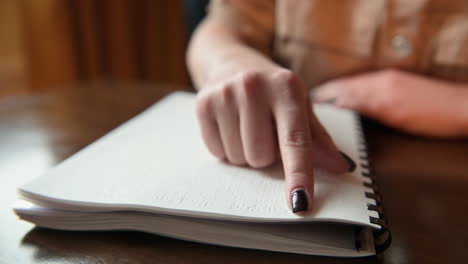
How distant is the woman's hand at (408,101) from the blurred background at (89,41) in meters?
0.46

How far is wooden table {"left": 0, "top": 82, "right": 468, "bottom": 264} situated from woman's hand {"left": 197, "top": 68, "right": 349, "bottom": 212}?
0.29 feet

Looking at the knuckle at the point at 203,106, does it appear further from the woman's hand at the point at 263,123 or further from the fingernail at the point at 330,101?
the fingernail at the point at 330,101

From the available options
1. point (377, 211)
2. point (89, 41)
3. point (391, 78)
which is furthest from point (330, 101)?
point (89, 41)

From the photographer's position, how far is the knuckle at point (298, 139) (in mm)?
363

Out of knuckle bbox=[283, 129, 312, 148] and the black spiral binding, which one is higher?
knuckle bbox=[283, 129, 312, 148]

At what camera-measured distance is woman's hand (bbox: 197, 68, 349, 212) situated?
0.37 meters

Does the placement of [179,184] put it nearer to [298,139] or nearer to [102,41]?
[298,139]

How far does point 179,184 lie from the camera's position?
1.15 feet

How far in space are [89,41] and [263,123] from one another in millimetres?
1152

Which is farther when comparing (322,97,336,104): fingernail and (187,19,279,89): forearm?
(322,97,336,104): fingernail

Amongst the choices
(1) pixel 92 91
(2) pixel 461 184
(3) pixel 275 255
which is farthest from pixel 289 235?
(1) pixel 92 91

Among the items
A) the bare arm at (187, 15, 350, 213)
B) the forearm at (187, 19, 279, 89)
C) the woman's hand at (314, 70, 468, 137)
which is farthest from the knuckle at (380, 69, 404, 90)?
the bare arm at (187, 15, 350, 213)

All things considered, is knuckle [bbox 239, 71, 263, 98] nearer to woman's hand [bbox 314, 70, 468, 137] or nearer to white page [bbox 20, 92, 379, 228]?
white page [bbox 20, 92, 379, 228]

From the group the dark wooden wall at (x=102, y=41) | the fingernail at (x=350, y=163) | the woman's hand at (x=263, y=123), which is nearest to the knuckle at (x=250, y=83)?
the woman's hand at (x=263, y=123)
